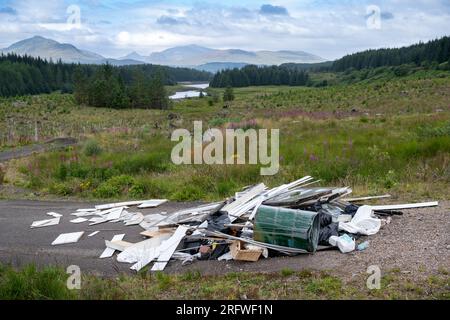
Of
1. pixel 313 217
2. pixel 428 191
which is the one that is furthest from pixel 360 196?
pixel 313 217

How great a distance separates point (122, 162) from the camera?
1292 cm

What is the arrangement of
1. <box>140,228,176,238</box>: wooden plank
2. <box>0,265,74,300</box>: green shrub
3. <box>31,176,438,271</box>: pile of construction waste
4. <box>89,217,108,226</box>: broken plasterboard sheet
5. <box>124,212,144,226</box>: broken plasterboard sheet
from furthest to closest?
<box>89,217,108,226</box>: broken plasterboard sheet
<box>124,212,144,226</box>: broken plasterboard sheet
<box>140,228,176,238</box>: wooden plank
<box>31,176,438,271</box>: pile of construction waste
<box>0,265,74,300</box>: green shrub

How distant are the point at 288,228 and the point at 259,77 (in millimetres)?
120181

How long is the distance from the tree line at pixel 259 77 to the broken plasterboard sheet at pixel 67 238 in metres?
114

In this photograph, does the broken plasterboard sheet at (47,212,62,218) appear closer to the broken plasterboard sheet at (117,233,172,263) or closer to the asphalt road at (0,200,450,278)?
the asphalt road at (0,200,450,278)

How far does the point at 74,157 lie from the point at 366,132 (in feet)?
34.2

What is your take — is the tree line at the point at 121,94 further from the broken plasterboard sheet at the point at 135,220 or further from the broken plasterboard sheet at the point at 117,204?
the broken plasterboard sheet at the point at 135,220

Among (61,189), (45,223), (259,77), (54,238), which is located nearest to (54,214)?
(45,223)

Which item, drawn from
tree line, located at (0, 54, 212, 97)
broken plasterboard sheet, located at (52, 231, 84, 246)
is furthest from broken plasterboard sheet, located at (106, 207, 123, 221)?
tree line, located at (0, 54, 212, 97)

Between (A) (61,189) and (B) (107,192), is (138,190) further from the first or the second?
(A) (61,189)

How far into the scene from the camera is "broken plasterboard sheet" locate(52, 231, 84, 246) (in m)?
7.67

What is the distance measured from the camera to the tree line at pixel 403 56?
8406 cm

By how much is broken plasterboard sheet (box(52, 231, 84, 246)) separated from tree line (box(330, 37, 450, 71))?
83325mm

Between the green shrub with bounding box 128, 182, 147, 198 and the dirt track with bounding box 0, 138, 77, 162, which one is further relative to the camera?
the dirt track with bounding box 0, 138, 77, 162
